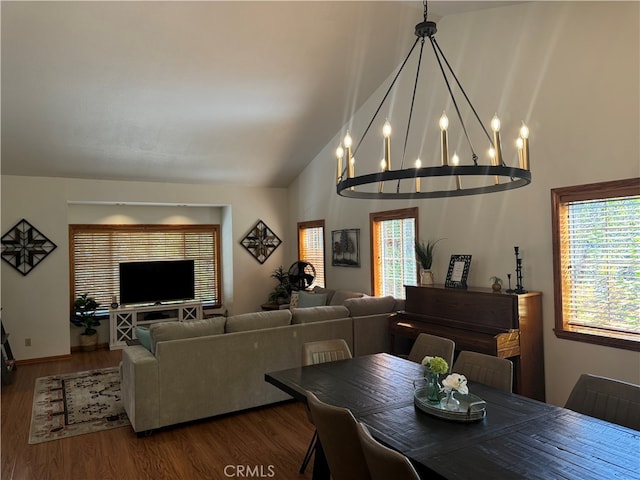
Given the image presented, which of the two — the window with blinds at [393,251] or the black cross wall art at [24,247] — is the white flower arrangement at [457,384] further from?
the black cross wall art at [24,247]

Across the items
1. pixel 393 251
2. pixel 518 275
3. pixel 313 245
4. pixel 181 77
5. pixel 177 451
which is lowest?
pixel 177 451

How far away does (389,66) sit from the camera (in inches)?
234

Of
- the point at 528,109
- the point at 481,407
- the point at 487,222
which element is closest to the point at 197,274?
the point at 487,222

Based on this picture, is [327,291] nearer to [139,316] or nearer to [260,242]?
[260,242]

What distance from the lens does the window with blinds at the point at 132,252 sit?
25.1 ft

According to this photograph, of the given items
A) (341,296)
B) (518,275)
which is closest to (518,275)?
(518,275)

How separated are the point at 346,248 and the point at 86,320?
4.28m

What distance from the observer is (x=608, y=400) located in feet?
7.74

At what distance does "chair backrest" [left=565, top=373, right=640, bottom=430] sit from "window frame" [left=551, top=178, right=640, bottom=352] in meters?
1.45

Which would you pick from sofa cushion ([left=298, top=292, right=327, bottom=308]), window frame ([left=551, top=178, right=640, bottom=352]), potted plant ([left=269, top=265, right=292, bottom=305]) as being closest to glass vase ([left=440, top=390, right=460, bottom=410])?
window frame ([left=551, top=178, right=640, bottom=352])

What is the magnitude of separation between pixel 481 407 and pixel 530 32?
3703 millimetres

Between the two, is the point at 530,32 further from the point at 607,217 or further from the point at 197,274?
the point at 197,274

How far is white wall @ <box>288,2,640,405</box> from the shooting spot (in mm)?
3639

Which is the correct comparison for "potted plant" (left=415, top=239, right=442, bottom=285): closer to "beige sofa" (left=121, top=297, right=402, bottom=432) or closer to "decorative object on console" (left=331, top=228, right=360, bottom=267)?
"beige sofa" (left=121, top=297, right=402, bottom=432)
